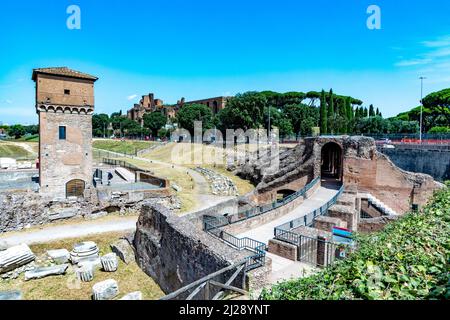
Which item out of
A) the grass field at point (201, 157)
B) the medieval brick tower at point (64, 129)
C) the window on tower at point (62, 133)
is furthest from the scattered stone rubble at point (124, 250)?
the grass field at point (201, 157)

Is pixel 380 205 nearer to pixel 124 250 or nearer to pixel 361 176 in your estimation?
pixel 361 176

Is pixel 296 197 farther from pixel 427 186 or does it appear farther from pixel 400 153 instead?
pixel 400 153

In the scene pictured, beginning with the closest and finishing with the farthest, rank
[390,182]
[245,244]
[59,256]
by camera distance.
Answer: [245,244]
[59,256]
[390,182]

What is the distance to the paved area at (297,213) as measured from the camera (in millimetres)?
11887

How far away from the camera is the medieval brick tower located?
20.4 meters

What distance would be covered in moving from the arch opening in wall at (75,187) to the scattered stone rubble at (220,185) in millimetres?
10939

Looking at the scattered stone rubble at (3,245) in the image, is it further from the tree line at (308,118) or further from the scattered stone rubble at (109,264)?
the tree line at (308,118)

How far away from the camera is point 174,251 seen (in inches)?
368

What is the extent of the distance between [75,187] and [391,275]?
22647 millimetres

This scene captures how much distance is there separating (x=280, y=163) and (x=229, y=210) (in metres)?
10.9

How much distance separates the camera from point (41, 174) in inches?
798

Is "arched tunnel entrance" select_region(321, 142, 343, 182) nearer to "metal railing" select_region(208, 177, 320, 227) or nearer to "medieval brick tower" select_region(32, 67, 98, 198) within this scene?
"metal railing" select_region(208, 177, 320, 227)

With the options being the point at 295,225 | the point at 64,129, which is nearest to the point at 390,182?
the point at 295,225
